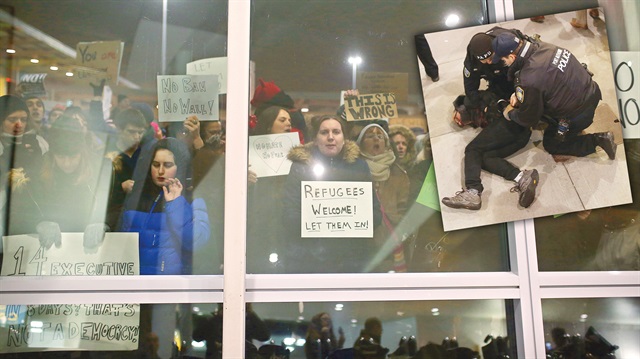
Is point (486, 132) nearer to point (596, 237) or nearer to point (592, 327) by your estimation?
point (596, 237)

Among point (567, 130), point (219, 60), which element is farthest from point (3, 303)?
point (567, 130)

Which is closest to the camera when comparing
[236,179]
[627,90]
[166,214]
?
[236,179]

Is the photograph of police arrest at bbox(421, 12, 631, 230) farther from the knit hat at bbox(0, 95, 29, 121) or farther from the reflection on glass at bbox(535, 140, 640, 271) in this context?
the knit hat at bbox(0, 95, 29, 121)

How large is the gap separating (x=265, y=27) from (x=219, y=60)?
0.18 metres

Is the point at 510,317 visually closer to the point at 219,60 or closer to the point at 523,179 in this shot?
the point at 523,179

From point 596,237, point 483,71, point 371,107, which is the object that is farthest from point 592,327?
point 371,107

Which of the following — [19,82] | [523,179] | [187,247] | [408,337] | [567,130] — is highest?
[19,82]

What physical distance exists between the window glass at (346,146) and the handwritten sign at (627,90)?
0.48 meters

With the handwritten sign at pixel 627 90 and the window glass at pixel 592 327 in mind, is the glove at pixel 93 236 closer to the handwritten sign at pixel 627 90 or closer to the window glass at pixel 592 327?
the window glass at pixel 592 327

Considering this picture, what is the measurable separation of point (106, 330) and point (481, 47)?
4.65 feet

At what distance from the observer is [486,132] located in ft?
5.88

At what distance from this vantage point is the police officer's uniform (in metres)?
1.76

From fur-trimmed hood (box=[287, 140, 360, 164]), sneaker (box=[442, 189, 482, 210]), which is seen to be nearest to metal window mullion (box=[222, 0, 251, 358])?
fur-trimmed hood (box=[287, 140, 360, 164])

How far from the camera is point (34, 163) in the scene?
5.69 feet
